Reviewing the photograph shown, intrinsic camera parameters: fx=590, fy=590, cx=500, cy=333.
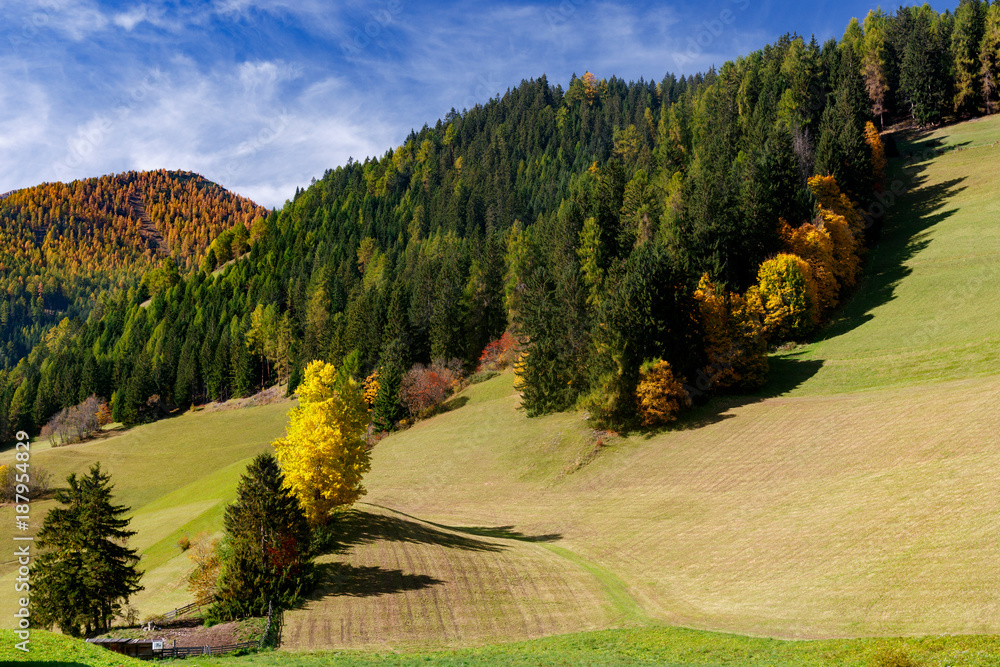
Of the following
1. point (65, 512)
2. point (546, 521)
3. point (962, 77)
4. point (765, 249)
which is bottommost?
point (546, 521)

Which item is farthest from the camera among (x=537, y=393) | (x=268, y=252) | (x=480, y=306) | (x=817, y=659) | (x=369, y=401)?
(x=268, y=252)

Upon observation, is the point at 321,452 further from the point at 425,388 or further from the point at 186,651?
the point at 425,388

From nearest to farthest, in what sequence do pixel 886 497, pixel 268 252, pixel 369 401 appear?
pixel 886 497 → pixel 369 401 → pixel 268 252

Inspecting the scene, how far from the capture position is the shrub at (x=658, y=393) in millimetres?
57531

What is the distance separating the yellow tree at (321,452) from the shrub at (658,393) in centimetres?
2890

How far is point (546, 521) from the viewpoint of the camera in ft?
157

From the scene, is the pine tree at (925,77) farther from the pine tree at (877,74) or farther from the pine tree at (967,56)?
the pine tree at (877,74)

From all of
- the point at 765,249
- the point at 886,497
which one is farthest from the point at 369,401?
the point at 886,497

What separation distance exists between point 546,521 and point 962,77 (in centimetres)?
12568

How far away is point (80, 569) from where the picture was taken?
28688 millimetres

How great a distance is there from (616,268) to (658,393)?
22.3m

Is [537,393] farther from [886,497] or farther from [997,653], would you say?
[997,653]

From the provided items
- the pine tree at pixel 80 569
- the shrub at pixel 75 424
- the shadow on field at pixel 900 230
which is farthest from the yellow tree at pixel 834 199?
the shrub at pixel 75 424

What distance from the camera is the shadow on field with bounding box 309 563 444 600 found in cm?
3253
